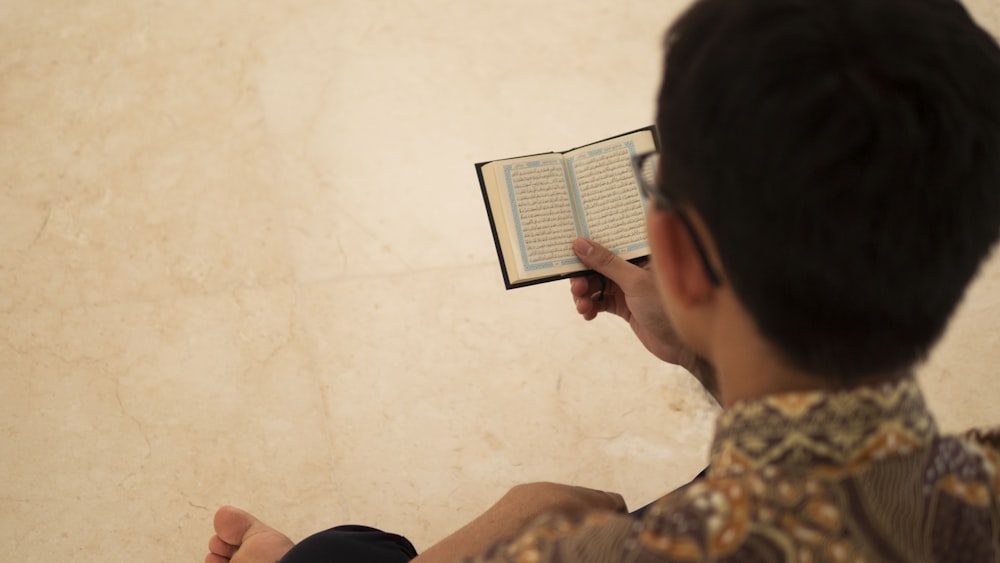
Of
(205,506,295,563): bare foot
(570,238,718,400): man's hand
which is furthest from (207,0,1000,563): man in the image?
(205,506,295,563): bare foot

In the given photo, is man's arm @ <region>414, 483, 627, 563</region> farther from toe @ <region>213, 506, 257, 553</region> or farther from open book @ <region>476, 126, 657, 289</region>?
toe @ <region>213, 506, 257, 553</region>

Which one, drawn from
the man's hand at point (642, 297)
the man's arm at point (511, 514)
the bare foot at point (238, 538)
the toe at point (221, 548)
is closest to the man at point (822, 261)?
the man's arm at point (511, 514)

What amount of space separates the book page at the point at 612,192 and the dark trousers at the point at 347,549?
0.36 meters

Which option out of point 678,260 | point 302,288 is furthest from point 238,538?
point 678,260

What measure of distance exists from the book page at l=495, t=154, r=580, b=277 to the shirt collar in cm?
70

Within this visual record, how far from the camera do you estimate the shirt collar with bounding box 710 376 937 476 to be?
24.5 inches

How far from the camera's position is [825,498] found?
606 mm

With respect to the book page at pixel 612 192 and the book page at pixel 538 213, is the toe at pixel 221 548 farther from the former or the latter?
the book page at pixel 612 192

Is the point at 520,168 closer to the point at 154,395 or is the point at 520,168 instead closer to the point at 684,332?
the point at 684,332

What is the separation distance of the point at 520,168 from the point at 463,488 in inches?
27.6

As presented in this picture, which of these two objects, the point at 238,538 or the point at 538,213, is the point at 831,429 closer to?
the point at 538,213

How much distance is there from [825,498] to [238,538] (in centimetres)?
116

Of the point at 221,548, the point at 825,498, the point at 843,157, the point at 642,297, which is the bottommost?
the point at 221,548

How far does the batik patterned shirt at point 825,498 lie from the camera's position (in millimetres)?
600
